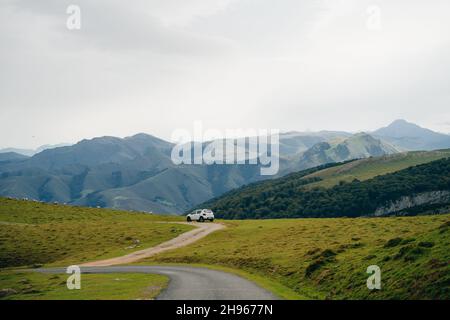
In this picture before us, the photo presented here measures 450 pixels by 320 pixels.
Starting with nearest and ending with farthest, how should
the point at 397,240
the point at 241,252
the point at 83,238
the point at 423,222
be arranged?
1. the point at 397,240
2. the point at 241,252
3. the point at 423,222
4. the point at 83,238

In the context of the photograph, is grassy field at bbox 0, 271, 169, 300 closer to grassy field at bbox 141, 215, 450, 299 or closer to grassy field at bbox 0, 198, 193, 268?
grassy field at bbox 141, 215, 450, 299

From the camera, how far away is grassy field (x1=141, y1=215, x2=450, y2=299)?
1093 inches

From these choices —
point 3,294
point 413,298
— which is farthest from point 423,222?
point 3,294

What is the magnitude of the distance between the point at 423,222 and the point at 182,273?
1540 inches

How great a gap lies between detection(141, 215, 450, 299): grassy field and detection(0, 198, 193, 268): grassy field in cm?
1208

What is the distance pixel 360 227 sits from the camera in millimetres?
66188

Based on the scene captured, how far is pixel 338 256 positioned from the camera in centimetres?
4325

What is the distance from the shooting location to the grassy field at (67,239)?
6756 cm

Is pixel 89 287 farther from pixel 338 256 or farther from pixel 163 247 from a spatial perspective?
pixel 163 247

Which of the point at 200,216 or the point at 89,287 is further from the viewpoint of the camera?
the point at 200,216

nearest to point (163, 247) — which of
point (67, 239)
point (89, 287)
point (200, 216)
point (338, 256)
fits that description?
point (67, 239)

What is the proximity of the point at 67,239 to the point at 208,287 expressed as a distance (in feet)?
171
